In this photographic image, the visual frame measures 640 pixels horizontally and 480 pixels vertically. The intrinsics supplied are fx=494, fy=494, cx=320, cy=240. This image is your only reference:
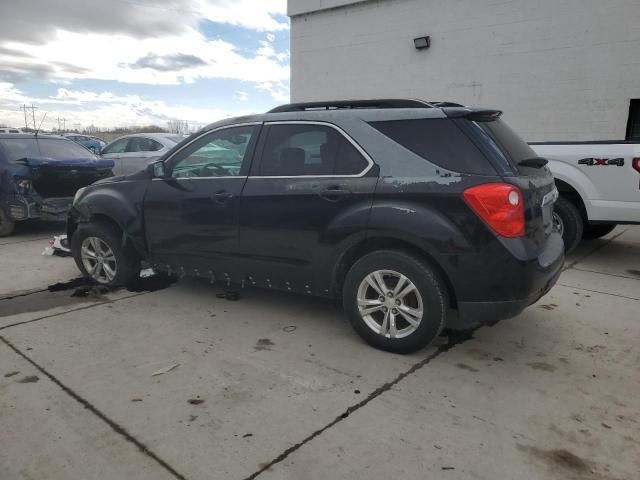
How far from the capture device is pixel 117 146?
11.7 m

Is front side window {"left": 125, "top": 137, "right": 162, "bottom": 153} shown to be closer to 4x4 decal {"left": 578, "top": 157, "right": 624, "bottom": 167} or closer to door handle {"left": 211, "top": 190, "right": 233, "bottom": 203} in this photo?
door handle {"left": 211, "top": 190, "right": 233, "bottom": 203}

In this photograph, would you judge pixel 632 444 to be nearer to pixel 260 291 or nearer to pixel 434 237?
pixel 434 237

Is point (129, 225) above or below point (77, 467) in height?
above

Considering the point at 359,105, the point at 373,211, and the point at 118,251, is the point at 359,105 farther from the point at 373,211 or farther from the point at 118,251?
the point at 118,251

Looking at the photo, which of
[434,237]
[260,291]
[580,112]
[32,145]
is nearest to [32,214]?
[32,145]

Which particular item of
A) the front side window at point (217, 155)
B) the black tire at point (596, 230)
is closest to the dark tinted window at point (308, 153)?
the front side window at point (217, 155)

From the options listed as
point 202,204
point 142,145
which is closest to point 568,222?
point 202,204

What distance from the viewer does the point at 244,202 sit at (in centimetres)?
405

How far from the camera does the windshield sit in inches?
297

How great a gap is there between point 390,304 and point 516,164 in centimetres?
129

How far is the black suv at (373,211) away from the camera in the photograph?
3.18 meters

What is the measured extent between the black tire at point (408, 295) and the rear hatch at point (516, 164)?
70cm

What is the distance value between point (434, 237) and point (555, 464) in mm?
1441

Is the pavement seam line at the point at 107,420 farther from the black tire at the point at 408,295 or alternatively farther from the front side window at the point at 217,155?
the front side window at the point at 217,155
